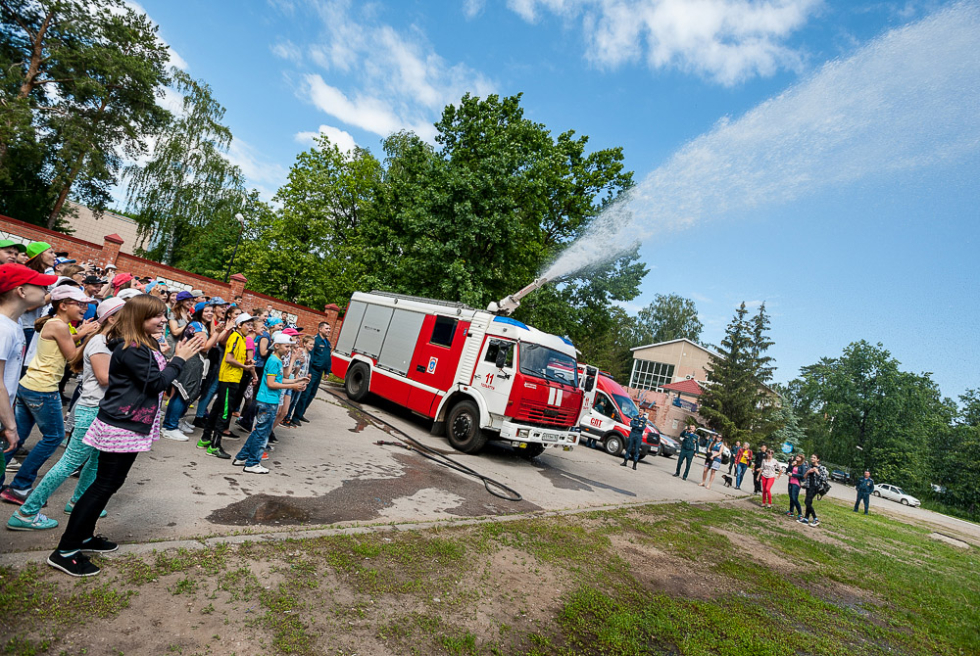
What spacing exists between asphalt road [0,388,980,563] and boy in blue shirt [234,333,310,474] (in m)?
0.16

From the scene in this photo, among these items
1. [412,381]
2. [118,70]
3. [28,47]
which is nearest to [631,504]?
[412,381]

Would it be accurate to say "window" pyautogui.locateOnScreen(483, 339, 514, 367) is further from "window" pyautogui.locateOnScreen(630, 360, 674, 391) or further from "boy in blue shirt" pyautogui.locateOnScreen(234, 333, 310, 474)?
"window" pyautogui.locateOnScreen(630, 360, 674, 391)

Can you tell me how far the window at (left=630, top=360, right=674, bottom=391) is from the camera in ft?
202

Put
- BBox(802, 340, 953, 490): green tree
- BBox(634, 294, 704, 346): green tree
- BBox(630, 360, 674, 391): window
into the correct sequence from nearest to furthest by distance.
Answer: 1. BBox(802, 340, 953, 490): green tree
2. BBox(630, 360, 674, 391): window
3. BBox(634, 294, 704, 346): green tree

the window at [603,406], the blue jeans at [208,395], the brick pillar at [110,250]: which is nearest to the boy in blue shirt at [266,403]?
the blue jeans at [208,395]

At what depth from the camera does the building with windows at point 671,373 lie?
49.9 metres

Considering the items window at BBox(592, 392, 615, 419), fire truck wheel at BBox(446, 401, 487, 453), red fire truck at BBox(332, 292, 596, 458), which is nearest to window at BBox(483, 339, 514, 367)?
red fire truck at BBox(332, 292, 596, 458)

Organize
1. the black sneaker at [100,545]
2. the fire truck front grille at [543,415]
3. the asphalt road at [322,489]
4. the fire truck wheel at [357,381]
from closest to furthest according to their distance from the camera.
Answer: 1. the black sneaker at [100,545]
2. the asphalt road at [322,489]
3. the fire truck front grille at [543,415]
4. the fire truck wheel at [357,381]

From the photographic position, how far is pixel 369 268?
21188 millimetres

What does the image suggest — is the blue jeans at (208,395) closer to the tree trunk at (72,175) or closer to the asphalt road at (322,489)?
the asphalt road at (322,489)

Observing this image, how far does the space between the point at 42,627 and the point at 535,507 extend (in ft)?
19.3

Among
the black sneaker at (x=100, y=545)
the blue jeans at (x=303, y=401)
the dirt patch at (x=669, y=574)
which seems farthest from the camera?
the blue jeans at (x=303, y=401)

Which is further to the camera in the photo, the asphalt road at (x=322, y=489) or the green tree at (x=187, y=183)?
the green tree at (x=187, y=183)

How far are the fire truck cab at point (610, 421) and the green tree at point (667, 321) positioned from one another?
234 ft
